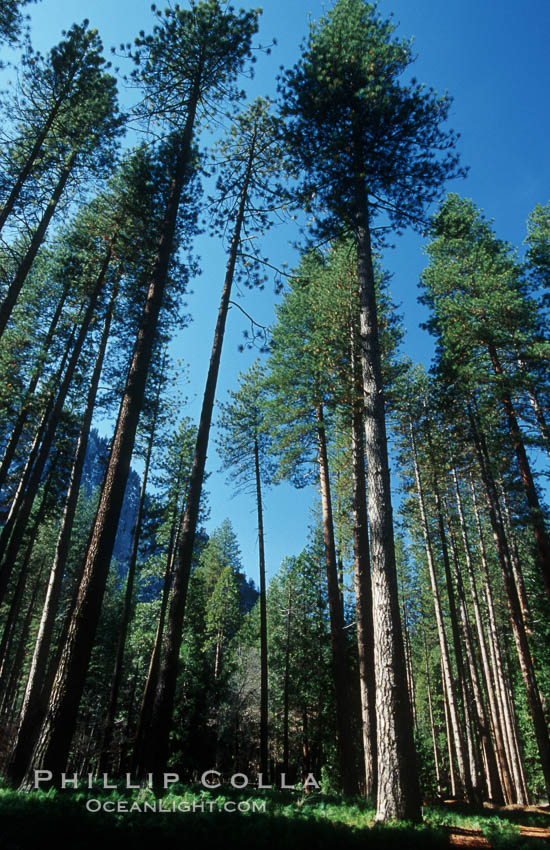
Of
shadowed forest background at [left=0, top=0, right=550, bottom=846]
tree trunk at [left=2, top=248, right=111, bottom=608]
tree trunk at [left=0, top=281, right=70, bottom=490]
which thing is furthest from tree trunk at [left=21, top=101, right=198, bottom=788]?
tree trunk at [left=0, top=281, right=70, bottom=490]

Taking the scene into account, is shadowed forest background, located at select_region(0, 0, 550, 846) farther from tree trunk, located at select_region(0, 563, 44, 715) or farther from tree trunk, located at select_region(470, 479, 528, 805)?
tree trunk, located at select_region(0, 563, 44, 715)

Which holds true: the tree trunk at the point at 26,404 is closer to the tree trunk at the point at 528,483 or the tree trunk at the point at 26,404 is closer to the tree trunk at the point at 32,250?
the tree trunk at the point at 32,250

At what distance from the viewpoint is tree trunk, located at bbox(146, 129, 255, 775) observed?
20.5 ft

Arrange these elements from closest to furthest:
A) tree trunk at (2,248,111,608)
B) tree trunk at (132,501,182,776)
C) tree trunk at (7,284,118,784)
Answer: tree trunk at (7,284,118,784)
tree trunk at (2,248,111,608)
tree trunk at (132,501,182,776)

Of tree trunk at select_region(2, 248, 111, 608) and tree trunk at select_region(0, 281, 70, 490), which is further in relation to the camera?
tree trunk at select_region(0, 281, 70, 490)

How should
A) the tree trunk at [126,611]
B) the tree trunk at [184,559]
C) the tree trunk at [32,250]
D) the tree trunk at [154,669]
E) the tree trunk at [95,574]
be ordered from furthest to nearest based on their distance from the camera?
the tree trunk at [126,611] < the tree trunk at [154,669] < the tree trunk at [32,250] < the tree trunk at [184,559] < the tree trunk at [95,574]

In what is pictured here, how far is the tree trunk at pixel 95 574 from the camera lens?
5137mm

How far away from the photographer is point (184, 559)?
24.8ft

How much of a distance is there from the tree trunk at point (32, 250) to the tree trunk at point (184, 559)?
5.03 m

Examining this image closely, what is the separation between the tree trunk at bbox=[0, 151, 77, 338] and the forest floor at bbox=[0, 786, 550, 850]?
30.5 ft

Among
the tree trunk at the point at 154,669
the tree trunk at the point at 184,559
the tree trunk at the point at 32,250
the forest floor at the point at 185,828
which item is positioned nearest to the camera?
the forest floor at the point at 185,828

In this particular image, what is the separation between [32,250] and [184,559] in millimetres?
9244

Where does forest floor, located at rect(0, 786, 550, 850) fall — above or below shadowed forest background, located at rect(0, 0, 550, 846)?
below

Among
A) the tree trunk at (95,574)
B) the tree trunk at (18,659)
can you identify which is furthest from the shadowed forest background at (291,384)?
the tree trunk at (18,659)
